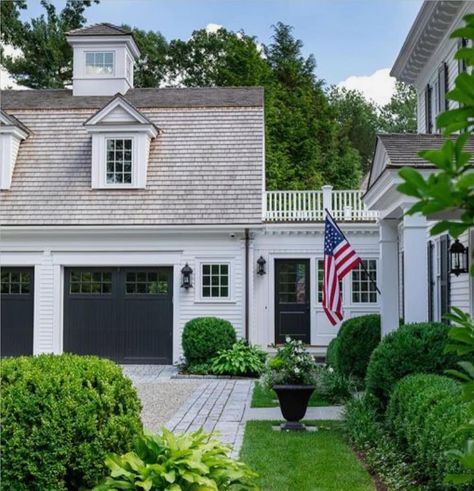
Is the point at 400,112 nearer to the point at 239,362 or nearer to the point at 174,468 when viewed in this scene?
the point at 239,362

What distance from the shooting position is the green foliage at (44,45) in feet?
99.5

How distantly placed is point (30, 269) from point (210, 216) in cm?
459

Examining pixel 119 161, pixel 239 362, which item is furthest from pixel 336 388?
pixel 119 161

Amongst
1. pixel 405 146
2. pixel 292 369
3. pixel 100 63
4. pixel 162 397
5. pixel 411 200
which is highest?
pixel 100 63

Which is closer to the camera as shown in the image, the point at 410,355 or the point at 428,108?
the point at 410,355

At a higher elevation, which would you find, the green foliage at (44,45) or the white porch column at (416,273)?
the green foliage at (44,45)

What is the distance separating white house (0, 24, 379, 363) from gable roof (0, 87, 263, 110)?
103 centimetres

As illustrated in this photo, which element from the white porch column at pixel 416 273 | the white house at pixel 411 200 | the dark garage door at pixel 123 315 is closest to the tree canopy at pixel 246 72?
the dark garage door at pixel 123 315

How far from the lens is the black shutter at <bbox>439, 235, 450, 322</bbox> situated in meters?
11.6

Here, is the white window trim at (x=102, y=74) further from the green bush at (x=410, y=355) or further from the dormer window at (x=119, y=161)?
the green bush at (x=410, y=355)

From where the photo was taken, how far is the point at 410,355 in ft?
25.8

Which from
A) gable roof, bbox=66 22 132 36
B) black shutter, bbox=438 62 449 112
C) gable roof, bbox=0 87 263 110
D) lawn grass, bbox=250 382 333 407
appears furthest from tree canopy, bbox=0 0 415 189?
lawn grass, bbox=250 382 333 407

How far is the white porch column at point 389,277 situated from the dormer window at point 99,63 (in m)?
11.2

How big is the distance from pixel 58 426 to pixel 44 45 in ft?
92.7
